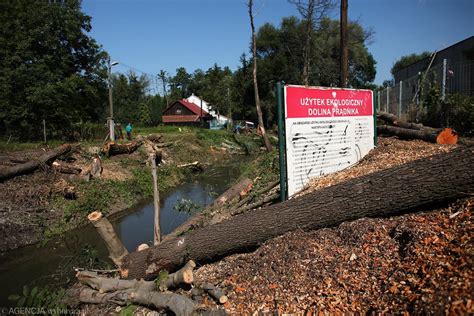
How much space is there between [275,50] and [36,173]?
38299mm

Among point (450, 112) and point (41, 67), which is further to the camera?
point (41, 67)

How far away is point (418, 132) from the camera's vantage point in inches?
380

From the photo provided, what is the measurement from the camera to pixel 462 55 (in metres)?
17.2

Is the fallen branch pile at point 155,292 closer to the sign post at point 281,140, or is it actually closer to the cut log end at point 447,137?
the sign post at point 281,140

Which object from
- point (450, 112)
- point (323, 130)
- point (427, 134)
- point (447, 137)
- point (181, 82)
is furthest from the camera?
point (181, 82)

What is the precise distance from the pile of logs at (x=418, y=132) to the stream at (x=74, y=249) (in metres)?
5.54

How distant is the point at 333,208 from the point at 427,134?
661 centimetres

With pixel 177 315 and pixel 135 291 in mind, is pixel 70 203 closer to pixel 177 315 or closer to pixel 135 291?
pixel 135 291

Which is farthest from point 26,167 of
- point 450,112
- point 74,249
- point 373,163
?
point 450,112

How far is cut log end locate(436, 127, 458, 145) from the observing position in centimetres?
852

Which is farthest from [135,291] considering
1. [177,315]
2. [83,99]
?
[83,99]

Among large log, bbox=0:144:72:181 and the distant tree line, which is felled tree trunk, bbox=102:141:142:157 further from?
the distant tree line

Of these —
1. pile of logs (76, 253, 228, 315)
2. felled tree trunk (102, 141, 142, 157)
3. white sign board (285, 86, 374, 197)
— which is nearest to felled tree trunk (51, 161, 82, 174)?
felled tree trunk (102, 141, 142, 157)

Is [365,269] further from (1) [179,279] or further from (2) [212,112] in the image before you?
(2) [212,112]
